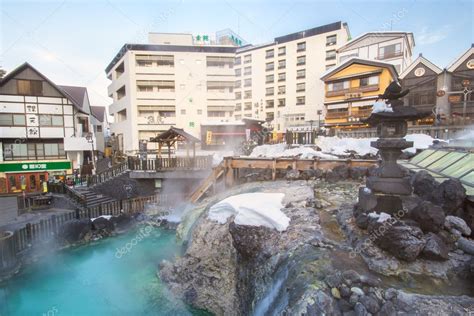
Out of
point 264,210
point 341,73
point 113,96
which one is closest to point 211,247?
point 264,210

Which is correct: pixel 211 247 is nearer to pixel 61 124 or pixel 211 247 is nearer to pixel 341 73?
pixel 61 124

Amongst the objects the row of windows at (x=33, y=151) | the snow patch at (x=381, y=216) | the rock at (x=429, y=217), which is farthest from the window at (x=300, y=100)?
the rock at (x=429, y=217)

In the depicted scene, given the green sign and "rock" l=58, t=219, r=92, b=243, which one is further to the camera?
the green sign

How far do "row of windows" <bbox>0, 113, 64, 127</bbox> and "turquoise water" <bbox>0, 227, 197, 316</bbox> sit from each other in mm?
17361

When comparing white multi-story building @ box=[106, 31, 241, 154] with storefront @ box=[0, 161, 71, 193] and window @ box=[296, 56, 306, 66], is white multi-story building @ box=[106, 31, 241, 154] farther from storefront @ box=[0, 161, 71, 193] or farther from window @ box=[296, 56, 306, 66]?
window @ box=[296, 56, 306, 66]

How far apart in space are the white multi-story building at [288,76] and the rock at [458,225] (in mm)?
33934

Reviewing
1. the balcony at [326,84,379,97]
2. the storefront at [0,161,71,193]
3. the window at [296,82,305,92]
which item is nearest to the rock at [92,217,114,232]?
the storefront at [0,161,71,193]

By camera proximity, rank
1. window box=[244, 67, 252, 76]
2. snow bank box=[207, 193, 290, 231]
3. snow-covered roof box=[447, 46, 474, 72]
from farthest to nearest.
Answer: window box=[244, 67, 252, 76]
snow-covered roof box=[447, 46, 474, 72]
snow bank box=[207, 193, 290, 231]

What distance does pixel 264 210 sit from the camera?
23.3 ft

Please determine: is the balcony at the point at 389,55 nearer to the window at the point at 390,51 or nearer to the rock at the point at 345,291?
the window at the point at 390,51

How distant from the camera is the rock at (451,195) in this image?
518 centimetres

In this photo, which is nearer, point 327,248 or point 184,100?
point 327,248

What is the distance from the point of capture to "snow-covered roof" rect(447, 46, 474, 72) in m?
27.5

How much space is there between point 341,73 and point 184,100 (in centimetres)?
2351
